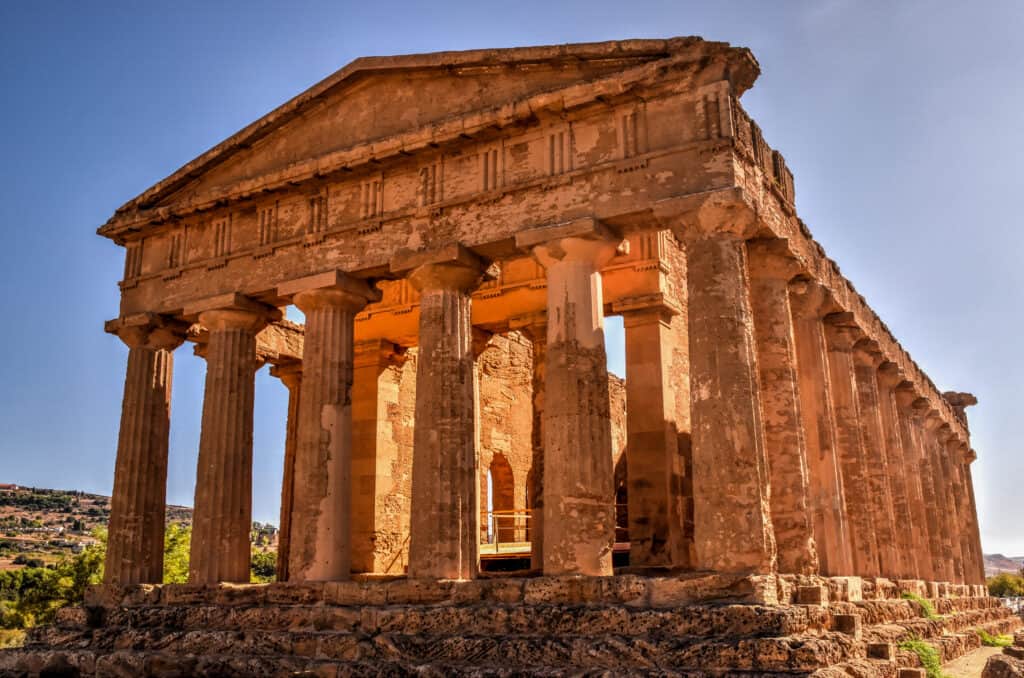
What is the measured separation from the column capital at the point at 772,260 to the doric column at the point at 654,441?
7.19 feet

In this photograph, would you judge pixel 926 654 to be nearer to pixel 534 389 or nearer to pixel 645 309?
pixel 645 309

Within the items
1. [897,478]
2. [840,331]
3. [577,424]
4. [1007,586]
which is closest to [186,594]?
[577,424]

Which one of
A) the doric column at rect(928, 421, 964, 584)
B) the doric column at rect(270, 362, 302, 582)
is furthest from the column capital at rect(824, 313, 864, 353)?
the doric column at rect(270, 362, 302, 582)

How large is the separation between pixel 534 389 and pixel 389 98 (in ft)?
18.1

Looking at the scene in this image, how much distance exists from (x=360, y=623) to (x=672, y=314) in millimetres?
7469

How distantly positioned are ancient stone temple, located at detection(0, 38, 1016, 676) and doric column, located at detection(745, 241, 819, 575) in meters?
0.04

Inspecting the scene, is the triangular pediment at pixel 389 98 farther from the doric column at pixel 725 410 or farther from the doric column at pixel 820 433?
the doric column at pixel 820 433

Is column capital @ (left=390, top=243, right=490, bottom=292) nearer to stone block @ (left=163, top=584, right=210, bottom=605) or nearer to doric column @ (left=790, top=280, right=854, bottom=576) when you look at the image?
doric column @ (left=790, top=280, right=854, bottom=576)

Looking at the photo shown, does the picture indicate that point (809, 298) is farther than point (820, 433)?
Yes

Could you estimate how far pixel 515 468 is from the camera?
2298 centimetres

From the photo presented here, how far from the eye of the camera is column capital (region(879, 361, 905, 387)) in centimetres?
2020

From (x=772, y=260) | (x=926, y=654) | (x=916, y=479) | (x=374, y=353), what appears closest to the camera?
(x=926, y=654)

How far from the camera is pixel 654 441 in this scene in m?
15.6

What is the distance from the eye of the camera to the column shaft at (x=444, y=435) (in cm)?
1286
